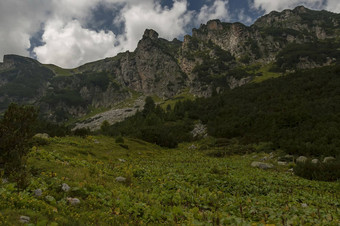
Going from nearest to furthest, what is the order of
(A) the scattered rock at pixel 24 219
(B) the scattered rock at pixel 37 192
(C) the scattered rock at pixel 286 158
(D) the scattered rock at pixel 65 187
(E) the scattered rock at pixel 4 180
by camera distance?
(A) the scattered rock at pixel 24 219 → (B) the scattered rock at pixel 37 192 → (E) the scattered rock at pixel 4 180 → (D) the scattered rock at pixel 65 187 → (C) the scattered rock at pixel 286 158

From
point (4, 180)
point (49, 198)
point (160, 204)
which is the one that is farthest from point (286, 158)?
point (4, 180)

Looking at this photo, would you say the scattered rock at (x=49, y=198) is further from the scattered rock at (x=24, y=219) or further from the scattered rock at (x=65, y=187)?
the scattered rock at (x=24, y=219)

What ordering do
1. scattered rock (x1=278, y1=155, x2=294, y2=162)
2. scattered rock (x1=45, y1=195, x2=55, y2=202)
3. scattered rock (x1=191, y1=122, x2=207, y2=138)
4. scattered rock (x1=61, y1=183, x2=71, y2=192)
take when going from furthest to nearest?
scattered rock (x1=191, y1=122, x2=207, y2=138), scattered rock (x1=278, y1=155, x2=294, y2=162), scattered rock (x1=61, y1=183, x2=71, y2=192), scattered rock (x1=45, y1=195, x2=55, y2=202)

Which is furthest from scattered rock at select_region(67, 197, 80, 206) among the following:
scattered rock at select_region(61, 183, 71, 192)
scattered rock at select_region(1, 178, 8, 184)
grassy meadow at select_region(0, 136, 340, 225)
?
scattered rock at select_region(1, 178, 8, 184)

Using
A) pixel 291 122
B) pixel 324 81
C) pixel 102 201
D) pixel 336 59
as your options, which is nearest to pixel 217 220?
pixel 102 201

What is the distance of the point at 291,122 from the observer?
1383 inches

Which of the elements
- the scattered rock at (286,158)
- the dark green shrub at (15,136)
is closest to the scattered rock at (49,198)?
the dark green shrub at (15,136)

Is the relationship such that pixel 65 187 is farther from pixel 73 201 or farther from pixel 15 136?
pixel 15 136

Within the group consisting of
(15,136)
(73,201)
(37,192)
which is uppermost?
(15,136)

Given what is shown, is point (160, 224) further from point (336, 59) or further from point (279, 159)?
point (336, 59)

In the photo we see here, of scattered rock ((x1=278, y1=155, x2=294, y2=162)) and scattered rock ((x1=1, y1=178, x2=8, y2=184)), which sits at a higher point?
scattered rock ((x1=1, y1=178, x2=8, y2=184))

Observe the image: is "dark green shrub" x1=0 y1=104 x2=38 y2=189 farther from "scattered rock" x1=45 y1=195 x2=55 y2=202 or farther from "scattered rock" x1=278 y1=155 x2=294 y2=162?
"scattered rock" x1=278 y1=155 x2=294 y2=162

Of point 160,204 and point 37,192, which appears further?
point 160,204

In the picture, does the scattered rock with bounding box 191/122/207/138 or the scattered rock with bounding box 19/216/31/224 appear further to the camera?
the scattered rock with bounding box 191/122/207/138
